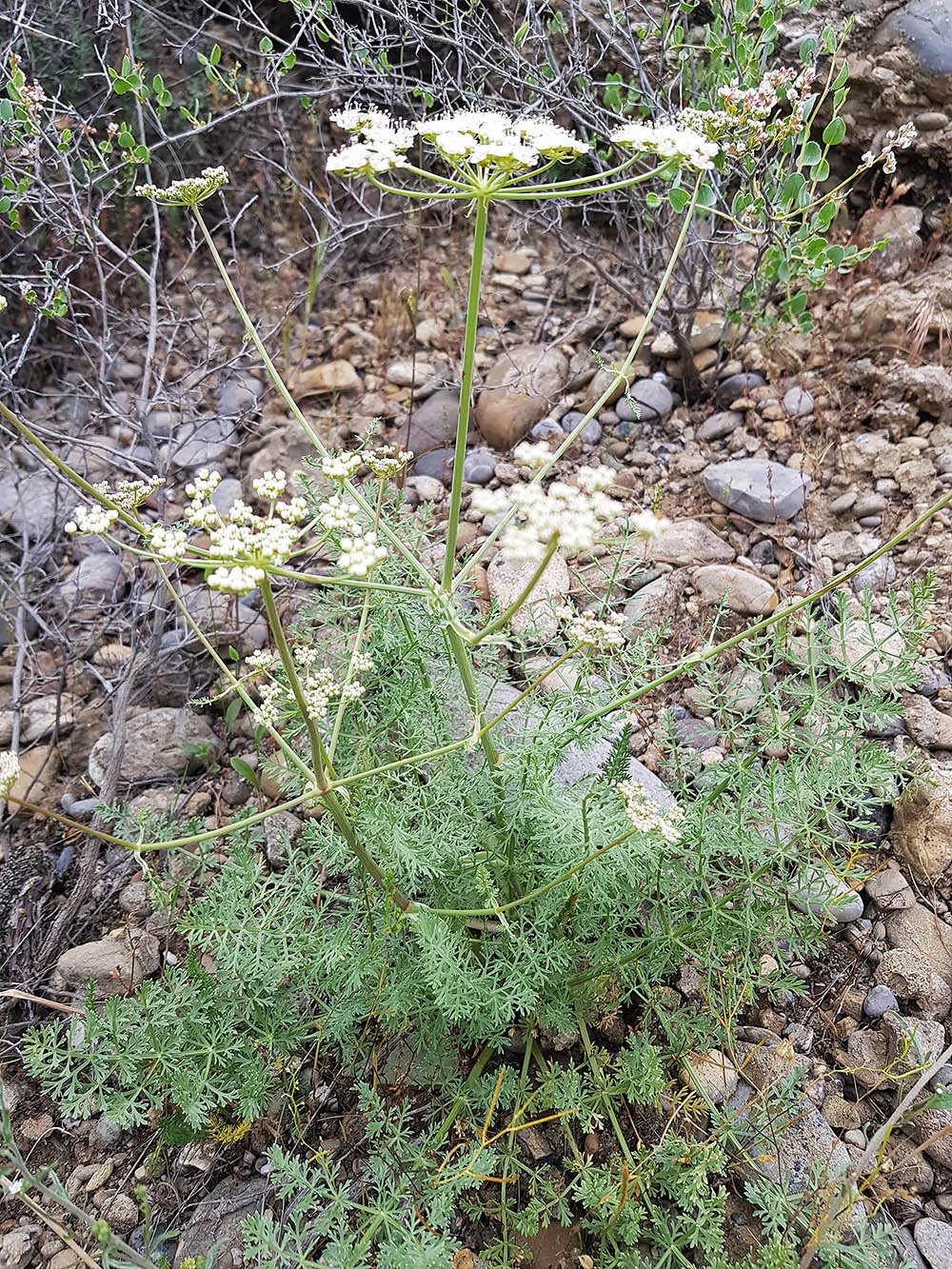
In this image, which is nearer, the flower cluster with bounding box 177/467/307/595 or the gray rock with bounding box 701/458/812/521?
the flower cluster with bounding box 177/467/307/595

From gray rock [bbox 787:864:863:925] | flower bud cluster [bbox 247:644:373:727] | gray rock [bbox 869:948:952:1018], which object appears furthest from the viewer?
gray rock [bbox 869:948:952:1018]

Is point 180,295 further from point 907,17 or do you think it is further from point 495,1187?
point 495,1187

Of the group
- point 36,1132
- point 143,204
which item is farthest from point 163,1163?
point 143,204

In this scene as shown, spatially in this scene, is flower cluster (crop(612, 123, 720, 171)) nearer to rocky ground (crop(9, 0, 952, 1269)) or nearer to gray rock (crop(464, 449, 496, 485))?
rocky ground (crop(9, 0, 952, 1269))

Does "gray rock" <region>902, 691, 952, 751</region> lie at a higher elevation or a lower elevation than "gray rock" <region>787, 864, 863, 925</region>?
higher

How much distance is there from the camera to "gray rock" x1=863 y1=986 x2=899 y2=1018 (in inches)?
93.7

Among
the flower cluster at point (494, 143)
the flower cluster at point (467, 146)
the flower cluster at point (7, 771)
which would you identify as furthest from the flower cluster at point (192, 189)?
the flower cluster at point (7, 771)

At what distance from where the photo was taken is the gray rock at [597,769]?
2.61 metres

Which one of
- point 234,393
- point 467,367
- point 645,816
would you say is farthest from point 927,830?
point 234,393

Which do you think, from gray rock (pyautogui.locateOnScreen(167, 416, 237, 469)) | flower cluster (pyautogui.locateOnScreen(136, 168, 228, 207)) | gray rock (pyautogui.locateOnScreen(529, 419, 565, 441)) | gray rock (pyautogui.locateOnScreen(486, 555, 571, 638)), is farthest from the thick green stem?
gray rock (pyautogui.locateOnScreen(167, 416, 237, 469))

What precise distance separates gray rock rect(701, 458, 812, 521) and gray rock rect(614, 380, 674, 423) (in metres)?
0.51

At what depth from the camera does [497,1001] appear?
2.02 m

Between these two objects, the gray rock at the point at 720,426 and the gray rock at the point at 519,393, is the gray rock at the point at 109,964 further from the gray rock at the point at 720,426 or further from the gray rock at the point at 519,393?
the gray rock at the point at 720,426

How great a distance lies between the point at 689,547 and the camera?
3.44 metres
